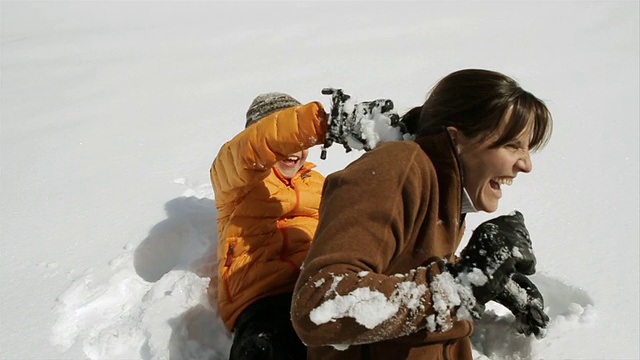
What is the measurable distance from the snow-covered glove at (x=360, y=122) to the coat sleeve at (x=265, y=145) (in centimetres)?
7

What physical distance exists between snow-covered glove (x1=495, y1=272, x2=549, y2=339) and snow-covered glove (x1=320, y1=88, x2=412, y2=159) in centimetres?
68

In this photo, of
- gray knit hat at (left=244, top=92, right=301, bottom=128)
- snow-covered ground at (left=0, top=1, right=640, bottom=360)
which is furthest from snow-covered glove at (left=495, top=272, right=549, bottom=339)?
gray knit hat at (left=244, top=92, right=301, bottom=128)

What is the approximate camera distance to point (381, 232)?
114cm

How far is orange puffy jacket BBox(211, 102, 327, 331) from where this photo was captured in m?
1.82

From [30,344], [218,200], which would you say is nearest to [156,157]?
[218,200]

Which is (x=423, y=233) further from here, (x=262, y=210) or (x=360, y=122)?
(x=262, y=210)

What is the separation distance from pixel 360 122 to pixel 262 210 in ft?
1.92

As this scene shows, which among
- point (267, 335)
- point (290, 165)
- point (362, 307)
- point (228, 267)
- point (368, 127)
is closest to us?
point (362, 307)

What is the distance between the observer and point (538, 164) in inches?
114

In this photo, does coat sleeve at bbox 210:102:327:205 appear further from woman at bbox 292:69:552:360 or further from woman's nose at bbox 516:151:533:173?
woman's nose at bbox 516:151:533:173

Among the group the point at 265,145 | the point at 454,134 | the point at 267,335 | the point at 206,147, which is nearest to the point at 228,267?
the point at 267,335

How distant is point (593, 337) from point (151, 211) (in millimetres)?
1878

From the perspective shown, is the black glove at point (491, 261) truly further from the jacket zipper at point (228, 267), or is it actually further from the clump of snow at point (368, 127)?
the jacket zipper at point (228, 267)

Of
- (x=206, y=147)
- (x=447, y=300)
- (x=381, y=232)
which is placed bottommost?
(x=206, y=147)
